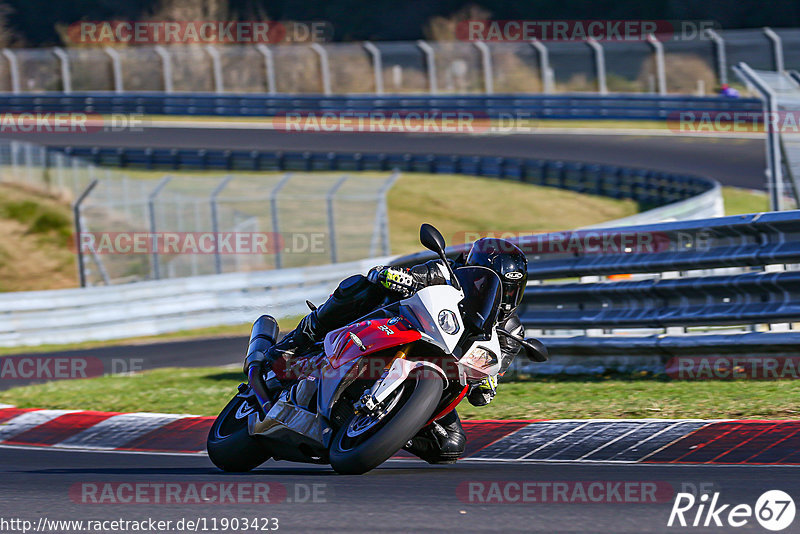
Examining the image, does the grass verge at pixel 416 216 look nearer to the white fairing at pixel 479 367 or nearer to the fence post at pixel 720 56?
the fence post at pixel 720 56

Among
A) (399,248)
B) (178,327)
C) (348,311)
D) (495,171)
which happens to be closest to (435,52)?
(495,171)

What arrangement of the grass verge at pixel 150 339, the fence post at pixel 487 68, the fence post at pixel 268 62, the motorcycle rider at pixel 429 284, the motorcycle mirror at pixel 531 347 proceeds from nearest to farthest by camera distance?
1. the motorcycle rider at pixel 429 284
2. the motorcycle mirror at pixel 531 347
3. the grass verge at pixel 150 339
4. the fence post at pixel 487 68
5. the fence post at pixel 268 62

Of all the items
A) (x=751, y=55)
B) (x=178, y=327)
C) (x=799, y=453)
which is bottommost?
(x=178, y=327)

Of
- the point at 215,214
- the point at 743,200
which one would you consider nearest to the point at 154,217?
the point at 215,214

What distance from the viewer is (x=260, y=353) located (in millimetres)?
6789

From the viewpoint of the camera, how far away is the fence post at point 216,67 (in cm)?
3688

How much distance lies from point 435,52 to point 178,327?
66.8 ft

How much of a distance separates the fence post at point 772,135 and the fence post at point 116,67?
2923cm

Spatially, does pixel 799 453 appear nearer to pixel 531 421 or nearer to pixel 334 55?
pixel 531 421

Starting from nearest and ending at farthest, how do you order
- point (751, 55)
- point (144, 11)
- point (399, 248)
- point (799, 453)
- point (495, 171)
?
point (799, 453), point (399, 248), point (495, 171), point (751, 55), point (144, 11)

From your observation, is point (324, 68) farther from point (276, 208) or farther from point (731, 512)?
point (731, 512)

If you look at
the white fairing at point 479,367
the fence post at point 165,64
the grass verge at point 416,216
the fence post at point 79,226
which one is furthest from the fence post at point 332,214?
the fence post at point 165,64

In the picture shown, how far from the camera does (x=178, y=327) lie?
17453 millimetres

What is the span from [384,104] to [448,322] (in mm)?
29679
